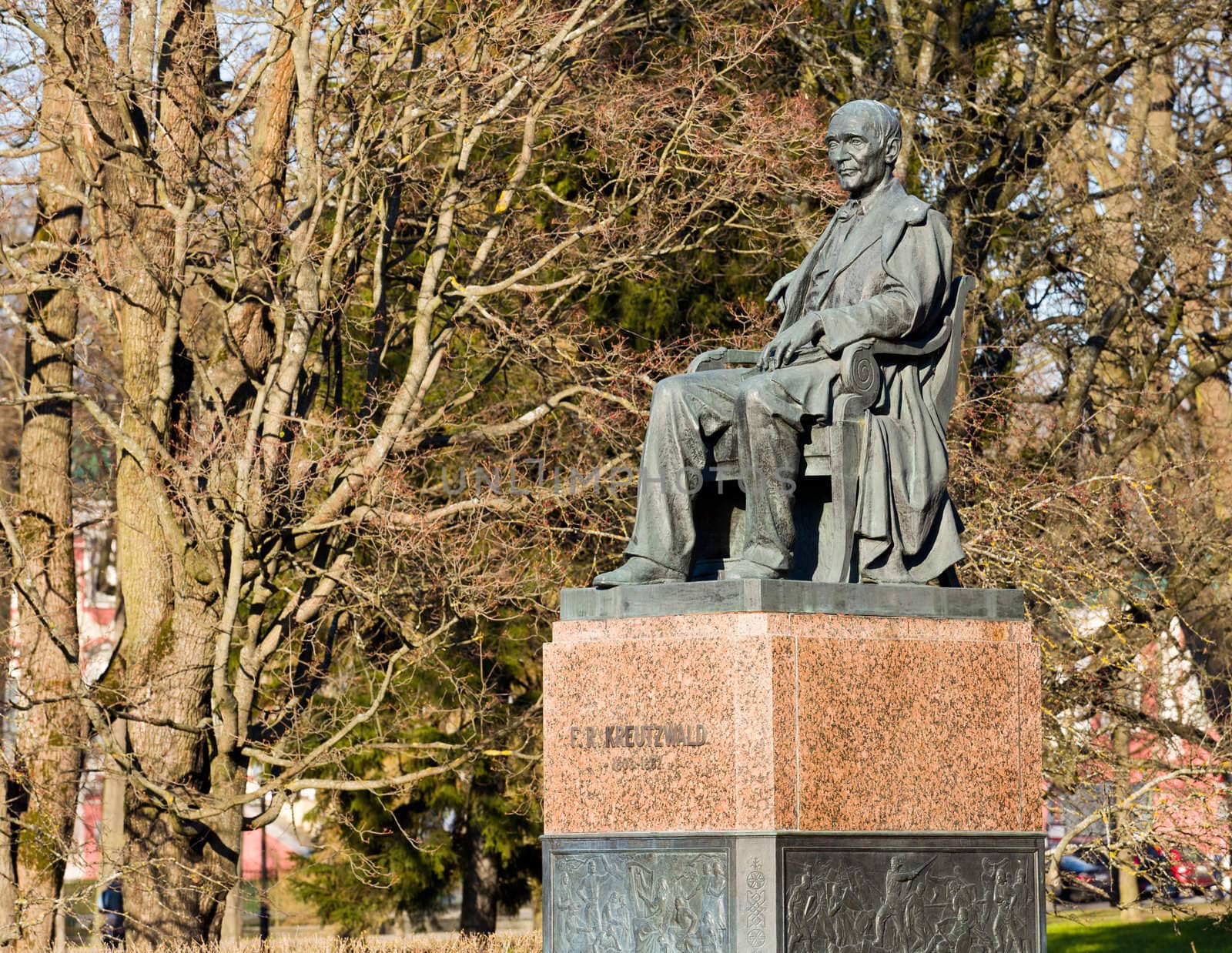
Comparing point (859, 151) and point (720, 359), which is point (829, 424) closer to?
point (720, 359)

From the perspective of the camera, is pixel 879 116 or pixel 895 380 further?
pixel 879 116

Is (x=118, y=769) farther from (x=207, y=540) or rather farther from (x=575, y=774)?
(x=575, y=774)

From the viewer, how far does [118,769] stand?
14.1m

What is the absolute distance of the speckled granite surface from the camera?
702 centimetres

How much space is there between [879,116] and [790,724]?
8.13 feet

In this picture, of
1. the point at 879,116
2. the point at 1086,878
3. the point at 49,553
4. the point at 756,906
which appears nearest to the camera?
the point at 756,906

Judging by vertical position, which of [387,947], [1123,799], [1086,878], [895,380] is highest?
[895,380]

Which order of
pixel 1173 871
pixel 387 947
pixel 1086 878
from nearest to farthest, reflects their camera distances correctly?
pixel 387 947 → pixel 1173 871 → pixel 1086 878

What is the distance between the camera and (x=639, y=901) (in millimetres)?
7211

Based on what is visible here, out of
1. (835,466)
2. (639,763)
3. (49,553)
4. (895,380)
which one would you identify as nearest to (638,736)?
(639,763)

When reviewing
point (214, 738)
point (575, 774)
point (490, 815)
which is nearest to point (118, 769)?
point (214, 738)

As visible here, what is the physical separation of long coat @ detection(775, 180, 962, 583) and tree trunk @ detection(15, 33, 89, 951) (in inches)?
318

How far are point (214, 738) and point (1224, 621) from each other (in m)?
8.06

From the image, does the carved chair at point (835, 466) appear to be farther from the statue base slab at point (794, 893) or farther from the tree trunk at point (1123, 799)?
Answer: the tree trunk at point (1123, 799)
